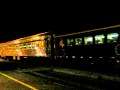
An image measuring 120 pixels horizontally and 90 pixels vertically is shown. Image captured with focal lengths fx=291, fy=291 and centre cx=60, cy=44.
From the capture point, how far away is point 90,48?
65.4 ft

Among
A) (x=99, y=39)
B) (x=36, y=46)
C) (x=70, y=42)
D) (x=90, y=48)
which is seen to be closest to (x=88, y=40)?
(x=90, y=48)

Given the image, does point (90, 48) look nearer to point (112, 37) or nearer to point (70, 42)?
point (112, 37)

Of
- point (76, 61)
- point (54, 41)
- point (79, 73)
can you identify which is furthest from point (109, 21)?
point (54, 41)

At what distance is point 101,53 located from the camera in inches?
739

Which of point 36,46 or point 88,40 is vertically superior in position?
point 36,46

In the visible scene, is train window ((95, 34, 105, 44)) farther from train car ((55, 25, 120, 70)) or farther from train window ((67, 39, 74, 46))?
train window ((67, 39, 74, 46))

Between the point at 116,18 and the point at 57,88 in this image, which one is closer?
the point at 57,88

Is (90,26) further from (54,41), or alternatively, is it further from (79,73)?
(54,41)

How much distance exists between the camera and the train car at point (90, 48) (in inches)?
689

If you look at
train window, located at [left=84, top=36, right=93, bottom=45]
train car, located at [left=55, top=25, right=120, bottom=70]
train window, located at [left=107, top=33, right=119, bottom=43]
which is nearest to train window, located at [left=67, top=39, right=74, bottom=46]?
train car, located at [left=55, top=25, right=120, bottom=70]

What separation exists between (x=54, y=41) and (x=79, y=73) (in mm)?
10110

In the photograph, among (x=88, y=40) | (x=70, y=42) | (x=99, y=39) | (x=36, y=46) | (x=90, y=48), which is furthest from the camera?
(x=36, y=46)

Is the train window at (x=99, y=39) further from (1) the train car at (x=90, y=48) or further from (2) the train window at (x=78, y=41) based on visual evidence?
(2) the train window at (x=78, y=41)

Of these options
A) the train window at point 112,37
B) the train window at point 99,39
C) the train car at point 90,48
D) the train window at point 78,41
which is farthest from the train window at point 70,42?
the train window at point 112,37
